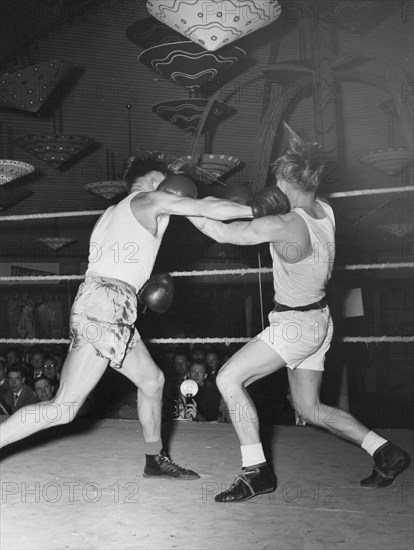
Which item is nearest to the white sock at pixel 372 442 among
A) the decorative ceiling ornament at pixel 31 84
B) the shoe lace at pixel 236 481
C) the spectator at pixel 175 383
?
the shoe lace at pixel 236 481

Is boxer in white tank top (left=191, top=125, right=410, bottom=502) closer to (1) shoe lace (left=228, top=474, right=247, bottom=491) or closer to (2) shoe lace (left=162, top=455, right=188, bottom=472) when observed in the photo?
(1) shoe lace (left=228, top=474, right=247, bottom=491)

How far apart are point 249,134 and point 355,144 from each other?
161 cm

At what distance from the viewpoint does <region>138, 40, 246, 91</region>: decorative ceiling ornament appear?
14.9 feet

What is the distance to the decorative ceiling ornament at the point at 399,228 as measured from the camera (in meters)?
6.86

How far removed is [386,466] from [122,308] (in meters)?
1.09

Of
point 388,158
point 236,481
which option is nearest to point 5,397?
point 236,481

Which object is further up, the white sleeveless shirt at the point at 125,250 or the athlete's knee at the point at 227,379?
the white sleeveless shirt at the point at 125,250

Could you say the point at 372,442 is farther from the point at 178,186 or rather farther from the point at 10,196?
the point at 10,196

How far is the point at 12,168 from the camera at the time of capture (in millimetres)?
4723

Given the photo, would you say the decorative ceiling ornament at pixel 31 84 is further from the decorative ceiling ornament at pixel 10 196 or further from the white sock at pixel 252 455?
the white sock at pixel 252 455

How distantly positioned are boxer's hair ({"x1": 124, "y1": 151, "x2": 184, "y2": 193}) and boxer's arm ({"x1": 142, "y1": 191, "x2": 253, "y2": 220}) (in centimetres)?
23

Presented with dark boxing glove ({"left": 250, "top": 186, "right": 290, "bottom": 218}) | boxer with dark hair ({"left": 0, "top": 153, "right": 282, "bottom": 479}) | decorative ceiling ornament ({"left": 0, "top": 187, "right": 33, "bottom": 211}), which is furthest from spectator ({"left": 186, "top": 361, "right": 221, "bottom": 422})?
decorative ceiling ornament ({"left": 0, "top": 187, "right": 33, "bottom": 211})

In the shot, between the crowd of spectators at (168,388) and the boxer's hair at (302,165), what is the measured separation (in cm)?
214

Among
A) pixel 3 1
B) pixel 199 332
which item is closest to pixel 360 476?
pixel 199 332
